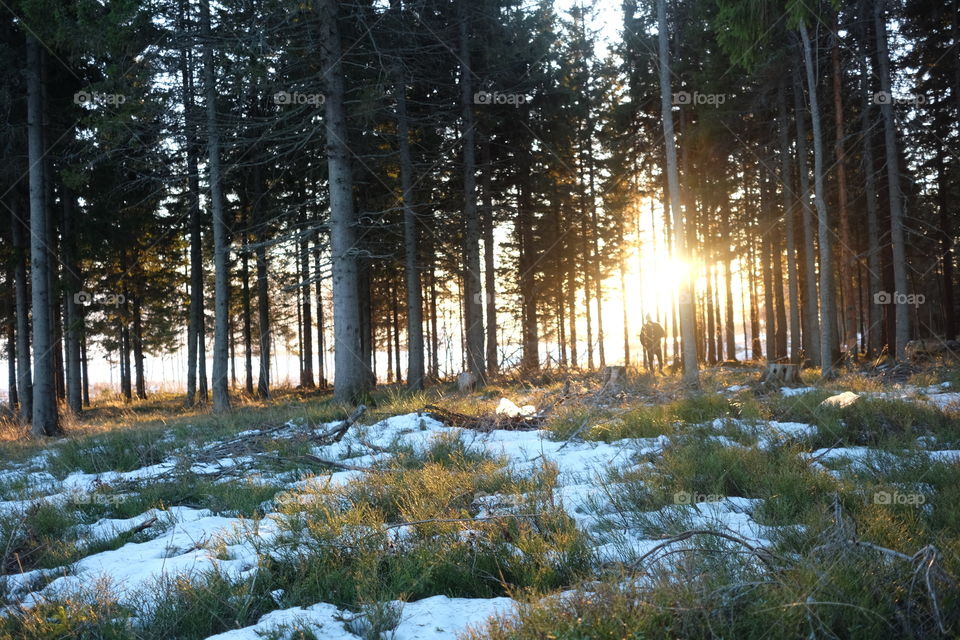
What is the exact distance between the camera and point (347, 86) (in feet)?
43.4

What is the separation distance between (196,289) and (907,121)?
22.9 meters

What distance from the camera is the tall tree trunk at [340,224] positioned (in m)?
11.5

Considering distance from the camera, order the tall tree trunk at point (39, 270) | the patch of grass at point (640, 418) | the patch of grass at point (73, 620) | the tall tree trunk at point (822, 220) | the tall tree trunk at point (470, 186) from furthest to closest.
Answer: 1. the tall tree trunk at point (470, 186)
2. the tall tree trunk at point (822, 220)
3. the tall tree trunk at point (39, 270)
4. the patch of grass at point (640, 418)
5. the patch of grass at point (73, 620)

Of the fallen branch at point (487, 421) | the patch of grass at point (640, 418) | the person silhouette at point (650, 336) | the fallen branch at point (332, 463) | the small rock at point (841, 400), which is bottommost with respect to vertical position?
the fallen branch at point (332, 463)

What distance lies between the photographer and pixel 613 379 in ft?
32.1

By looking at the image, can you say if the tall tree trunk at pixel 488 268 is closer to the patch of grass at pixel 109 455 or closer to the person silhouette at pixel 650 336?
the person silhouette at pixel 650 336

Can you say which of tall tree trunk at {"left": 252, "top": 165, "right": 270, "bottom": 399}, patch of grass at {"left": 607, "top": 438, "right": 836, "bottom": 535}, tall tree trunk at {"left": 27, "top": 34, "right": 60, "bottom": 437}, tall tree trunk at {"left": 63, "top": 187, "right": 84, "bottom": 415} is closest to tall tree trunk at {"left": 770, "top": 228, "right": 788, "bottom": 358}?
tall tree trunk at {"left": 252, "top": 165, "right": 270, "bottom": 399}

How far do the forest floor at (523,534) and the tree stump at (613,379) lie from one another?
2374 millimetres

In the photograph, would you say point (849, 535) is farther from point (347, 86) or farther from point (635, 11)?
point (635, 11)

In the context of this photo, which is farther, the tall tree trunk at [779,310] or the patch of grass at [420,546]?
the tall tree trunk at [779,310]

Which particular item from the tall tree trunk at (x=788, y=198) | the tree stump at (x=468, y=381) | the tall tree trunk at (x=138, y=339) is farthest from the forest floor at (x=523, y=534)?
the tall tree trunk at (x=138, y=339)

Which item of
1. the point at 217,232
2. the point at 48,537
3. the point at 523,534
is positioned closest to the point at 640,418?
the point at 523,534

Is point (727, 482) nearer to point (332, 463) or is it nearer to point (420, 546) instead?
point (420, 546)

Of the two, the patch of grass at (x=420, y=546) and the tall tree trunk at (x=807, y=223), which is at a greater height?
the tall tree trunk at (x=807, y=223)
